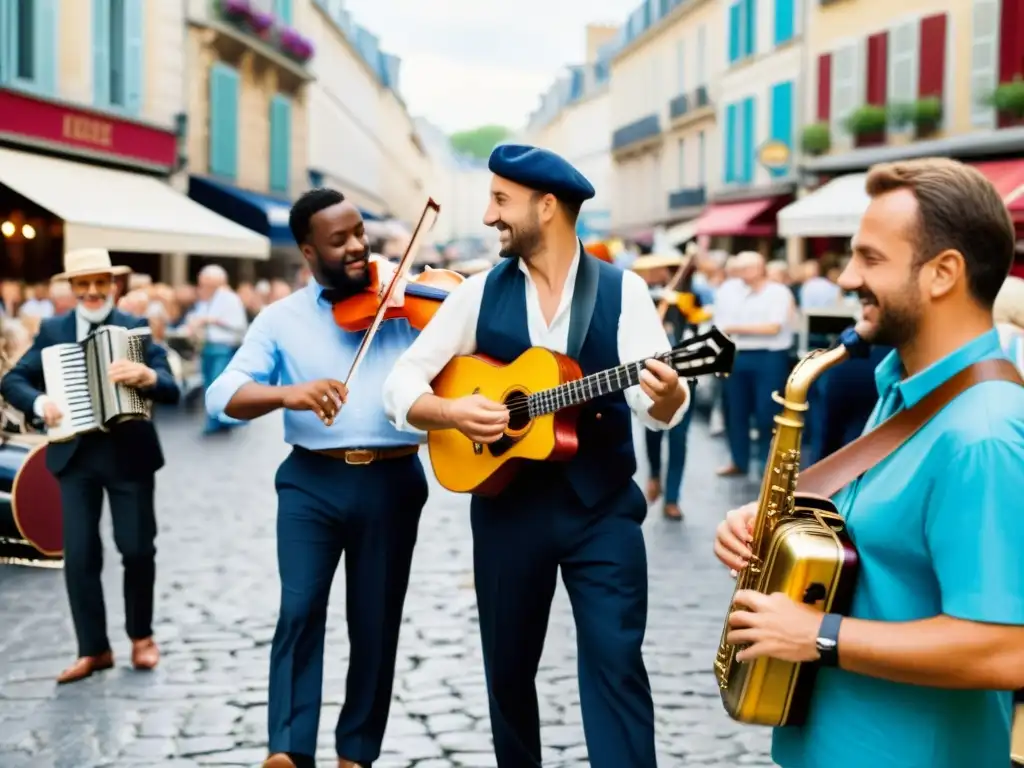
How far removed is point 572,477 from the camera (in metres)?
3.70

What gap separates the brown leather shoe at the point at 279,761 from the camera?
434cm

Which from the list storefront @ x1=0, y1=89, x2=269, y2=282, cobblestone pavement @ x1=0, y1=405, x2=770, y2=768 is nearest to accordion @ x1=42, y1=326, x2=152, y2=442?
cobblestone pavement @ x1=0, y1=405, x2=770, y2=768

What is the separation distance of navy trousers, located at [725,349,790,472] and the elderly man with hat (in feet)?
19.2

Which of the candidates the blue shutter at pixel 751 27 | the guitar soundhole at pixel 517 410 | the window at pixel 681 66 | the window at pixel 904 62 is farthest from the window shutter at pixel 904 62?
the guitar soundhole at pixel 517 410

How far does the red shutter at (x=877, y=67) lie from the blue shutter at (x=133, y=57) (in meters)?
13.6

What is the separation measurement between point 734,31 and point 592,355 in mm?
33900

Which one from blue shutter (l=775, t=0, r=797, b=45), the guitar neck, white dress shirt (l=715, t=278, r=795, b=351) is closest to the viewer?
the guitar neck

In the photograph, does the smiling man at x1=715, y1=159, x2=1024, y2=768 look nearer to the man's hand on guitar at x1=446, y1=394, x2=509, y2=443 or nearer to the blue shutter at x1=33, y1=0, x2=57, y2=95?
the man's hand on guitar at x1=446, y1=394, x2=509, y2=443

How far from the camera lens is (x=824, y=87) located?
28.0m

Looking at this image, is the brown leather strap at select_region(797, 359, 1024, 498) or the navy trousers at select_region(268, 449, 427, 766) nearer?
the brown leather strap at select_region(797, 359, 1024, 498)

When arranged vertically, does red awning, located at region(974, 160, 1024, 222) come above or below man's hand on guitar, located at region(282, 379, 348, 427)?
above

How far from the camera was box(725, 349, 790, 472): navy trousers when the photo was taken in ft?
35.6

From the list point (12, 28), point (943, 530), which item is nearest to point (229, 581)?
point (943, 530)

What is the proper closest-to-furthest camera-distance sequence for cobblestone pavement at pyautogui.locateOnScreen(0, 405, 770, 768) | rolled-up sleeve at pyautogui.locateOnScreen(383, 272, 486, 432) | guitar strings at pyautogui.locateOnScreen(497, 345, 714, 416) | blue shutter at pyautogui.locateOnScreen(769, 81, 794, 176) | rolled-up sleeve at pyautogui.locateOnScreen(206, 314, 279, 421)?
guitar strings at pyautogui.locateOnScreen(497, 345, 714, 416) → rolled-up sleeve at pyautogui.locateOnScreen(383, 272, 486, 432) → rolled-up sleeve at pyautogui.locateOnScreen(206, 314, 279, 421) → cobblestone pavement at pyautogui.locateOnScreen(0, 405, 770, 768) → blue shutter at pyautogui.locateOnScreen(769, 81, 794, 176)
